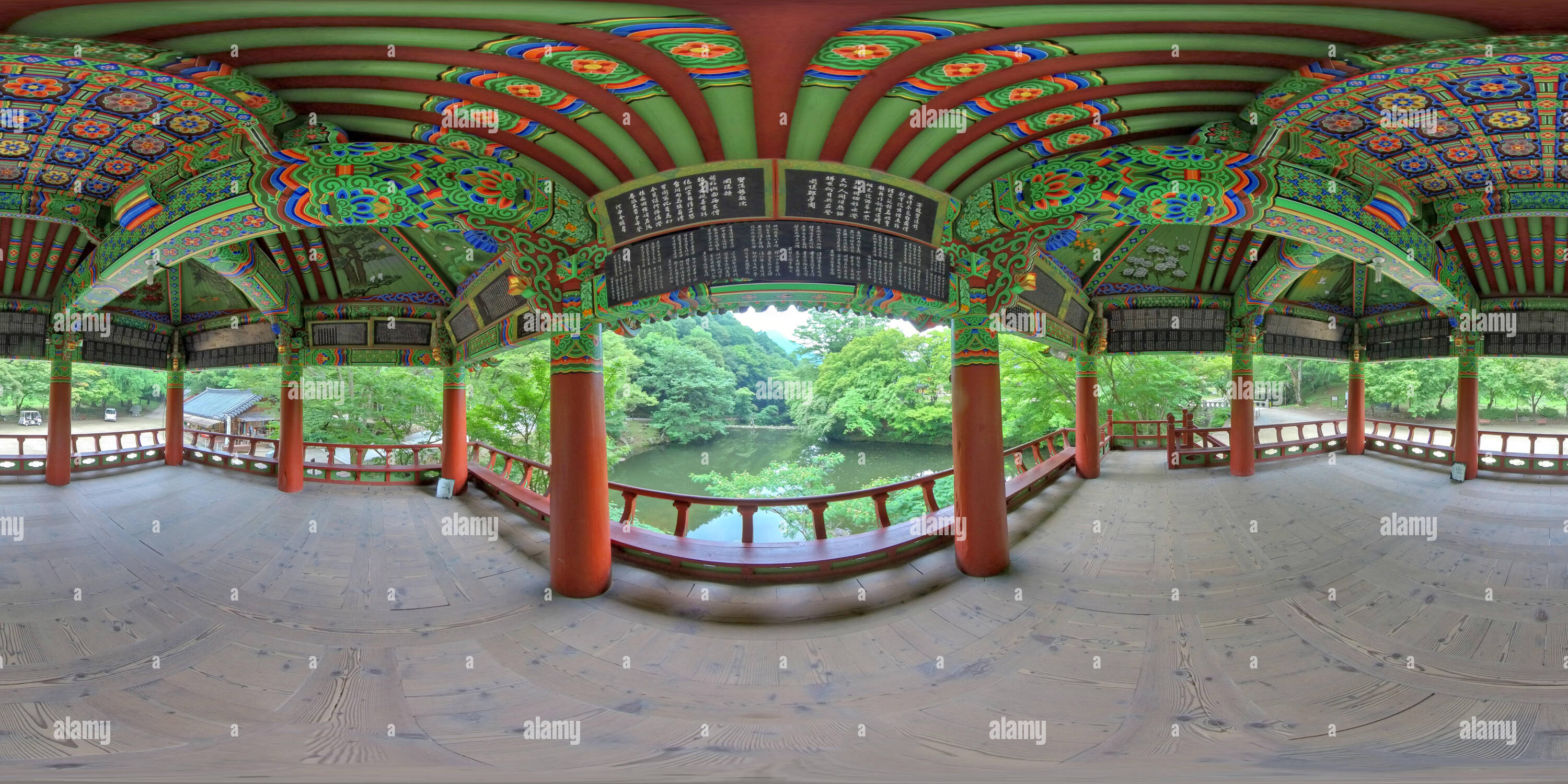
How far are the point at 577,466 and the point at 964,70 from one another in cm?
468

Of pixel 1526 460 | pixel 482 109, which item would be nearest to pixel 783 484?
pixel 482 109

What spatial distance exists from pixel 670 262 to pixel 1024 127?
3.29m

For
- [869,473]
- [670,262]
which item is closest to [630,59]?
[670,262]

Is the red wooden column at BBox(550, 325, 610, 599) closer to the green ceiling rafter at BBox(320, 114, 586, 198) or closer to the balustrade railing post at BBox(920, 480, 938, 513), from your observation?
the green ceiling rafter at BBox(320, 114, 586, 198)

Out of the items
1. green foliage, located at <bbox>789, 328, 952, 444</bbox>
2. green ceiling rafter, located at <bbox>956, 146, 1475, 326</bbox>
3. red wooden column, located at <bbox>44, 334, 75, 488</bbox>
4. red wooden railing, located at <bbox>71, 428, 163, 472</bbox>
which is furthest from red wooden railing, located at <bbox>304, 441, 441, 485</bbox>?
green foliage, located at <bbox>789, 328, 952, 444</bbox>

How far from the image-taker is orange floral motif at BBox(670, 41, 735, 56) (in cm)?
388

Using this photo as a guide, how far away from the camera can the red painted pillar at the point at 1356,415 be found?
12.7 metres

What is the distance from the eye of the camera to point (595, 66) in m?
4.14

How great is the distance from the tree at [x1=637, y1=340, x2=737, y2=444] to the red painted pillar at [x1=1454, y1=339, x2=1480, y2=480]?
19.3m

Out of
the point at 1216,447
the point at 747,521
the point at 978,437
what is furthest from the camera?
the point at 1216,447

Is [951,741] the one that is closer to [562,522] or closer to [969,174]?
[562,522]

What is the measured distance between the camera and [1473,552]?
6.52 metres

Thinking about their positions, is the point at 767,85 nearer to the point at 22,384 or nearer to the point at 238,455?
the point at 238,455

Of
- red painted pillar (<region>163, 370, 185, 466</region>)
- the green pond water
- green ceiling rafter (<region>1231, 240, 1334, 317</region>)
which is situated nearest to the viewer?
green ceiling rafter (<region>1231, 240, 1334, 317</region>)
